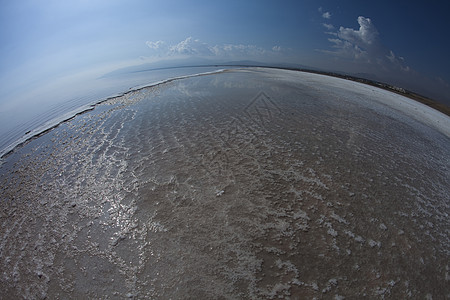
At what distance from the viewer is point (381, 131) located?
30.1 ft

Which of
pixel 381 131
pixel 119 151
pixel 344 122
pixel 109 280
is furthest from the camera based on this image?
pixel 344 122

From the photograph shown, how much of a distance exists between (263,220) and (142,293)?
7.74 ft

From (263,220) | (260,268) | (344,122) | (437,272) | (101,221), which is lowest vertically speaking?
(437,272)

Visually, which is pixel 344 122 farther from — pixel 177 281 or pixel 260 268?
pixel 177 281

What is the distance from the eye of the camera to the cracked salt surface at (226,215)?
310 cm

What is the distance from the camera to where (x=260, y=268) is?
322 cm

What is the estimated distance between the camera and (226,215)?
4.23m

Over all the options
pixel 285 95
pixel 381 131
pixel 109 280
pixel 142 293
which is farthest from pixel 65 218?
pixel 285 95

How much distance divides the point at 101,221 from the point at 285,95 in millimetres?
13794

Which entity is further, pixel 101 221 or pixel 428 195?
pixel 428 195

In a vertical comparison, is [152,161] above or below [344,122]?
below

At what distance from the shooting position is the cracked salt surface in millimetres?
3104

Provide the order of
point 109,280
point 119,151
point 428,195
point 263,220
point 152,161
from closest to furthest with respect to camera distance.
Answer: point 109,280
point 263,220
point 428,195
point 152,161
point 119,151

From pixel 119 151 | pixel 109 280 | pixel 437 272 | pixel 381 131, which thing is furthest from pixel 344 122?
pixel 109 280
